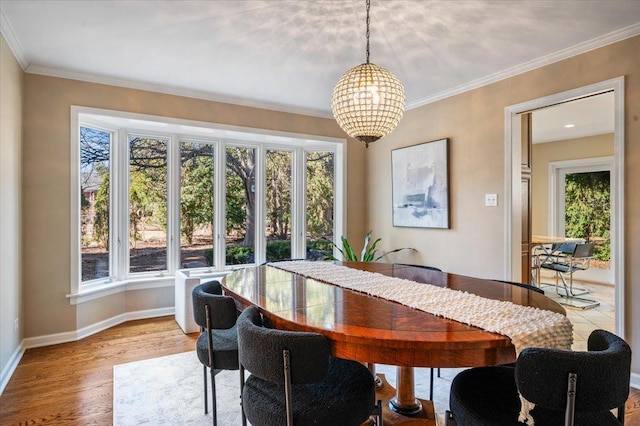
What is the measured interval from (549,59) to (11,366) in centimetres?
482

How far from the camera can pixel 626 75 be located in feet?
8.60

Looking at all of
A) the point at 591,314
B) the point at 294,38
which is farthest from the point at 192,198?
the point at 591,314

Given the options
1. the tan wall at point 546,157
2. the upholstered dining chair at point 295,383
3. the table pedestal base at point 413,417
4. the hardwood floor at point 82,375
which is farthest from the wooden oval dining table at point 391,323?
the tan wall at point 546,157

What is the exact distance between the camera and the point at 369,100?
6.60ft

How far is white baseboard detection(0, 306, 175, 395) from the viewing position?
2.67 metres

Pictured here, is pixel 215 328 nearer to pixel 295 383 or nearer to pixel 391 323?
pixel 295 383

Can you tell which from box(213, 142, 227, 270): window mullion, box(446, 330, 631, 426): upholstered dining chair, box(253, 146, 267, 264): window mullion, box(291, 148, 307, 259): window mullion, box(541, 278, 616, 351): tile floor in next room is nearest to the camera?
box(446, 330, 631, 426): upholstered dining chair

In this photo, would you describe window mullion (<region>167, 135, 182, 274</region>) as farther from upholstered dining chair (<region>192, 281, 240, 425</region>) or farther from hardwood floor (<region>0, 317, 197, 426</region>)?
upholstered dining chair (<region>192, 281, 240, 425</region>)

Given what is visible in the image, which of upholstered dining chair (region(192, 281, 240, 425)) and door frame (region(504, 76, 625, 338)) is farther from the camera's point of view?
door frame (region(504, 76, 625, 338))

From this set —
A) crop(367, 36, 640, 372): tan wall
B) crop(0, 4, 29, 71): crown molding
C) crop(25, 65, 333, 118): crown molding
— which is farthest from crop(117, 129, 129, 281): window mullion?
crop(367, 36, 640, 372): tan wall

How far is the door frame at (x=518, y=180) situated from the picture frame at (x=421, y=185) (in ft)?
2.21

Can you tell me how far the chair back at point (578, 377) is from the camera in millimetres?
1032

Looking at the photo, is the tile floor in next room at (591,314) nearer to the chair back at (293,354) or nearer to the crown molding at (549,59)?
the crown molding at (549,59)

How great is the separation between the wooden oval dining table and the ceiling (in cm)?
169
